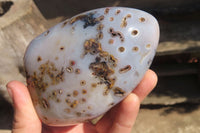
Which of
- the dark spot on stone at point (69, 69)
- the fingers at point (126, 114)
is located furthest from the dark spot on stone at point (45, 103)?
the fingers at point (126, 114)

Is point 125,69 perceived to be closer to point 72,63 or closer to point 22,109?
point 72,63

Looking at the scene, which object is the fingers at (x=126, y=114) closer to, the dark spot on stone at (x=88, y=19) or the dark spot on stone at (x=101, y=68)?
the dark spot on stone at (x=101, y=68)

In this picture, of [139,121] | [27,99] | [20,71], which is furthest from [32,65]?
[139,121]

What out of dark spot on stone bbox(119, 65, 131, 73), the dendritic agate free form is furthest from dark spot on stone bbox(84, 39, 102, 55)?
dark spot on stone bbox(119, 65, 131, 73)

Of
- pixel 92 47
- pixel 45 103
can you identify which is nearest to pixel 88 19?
pixel 92 47

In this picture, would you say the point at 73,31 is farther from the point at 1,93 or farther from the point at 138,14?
the point at 1,93

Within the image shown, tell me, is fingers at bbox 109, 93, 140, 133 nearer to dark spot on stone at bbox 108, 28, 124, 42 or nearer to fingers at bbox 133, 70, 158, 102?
fingers at bbox 133, 70, 158, 102
